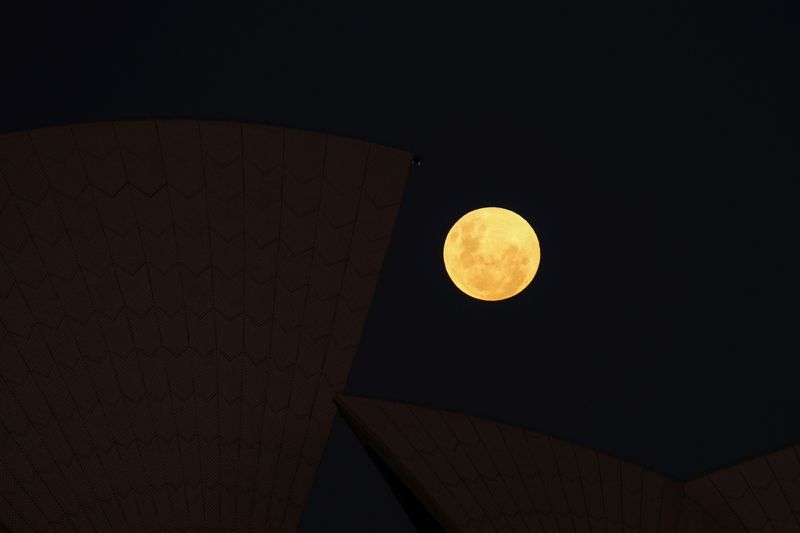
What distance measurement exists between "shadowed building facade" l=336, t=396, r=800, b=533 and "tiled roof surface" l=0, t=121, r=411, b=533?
2.59 feet

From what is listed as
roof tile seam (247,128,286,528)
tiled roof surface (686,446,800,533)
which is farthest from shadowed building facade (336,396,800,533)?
roof tile seam (247,128,286,528)

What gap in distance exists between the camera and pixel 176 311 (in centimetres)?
946

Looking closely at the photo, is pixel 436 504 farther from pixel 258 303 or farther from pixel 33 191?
pixel 33 191

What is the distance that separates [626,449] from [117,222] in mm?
6131

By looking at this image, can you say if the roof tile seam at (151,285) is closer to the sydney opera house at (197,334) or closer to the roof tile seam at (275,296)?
the sydney opera house at (197,334)

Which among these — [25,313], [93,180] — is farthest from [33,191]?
[25,313]

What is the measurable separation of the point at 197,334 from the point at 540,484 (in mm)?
3597

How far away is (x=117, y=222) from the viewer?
9234 millimetres

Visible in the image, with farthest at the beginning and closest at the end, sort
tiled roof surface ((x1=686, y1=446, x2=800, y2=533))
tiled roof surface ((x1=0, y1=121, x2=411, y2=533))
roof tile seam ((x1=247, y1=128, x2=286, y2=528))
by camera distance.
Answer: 1. tiled roof surface ((x1=686, y1=446, x2=800, y2=533))
2. roof tile seam ((x1=247, y1=128, x2=286, y2=528))
3. tiled roof surface ((x1=0, y1=121, x2=411, y2=533))

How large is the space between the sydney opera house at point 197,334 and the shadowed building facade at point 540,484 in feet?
0.10

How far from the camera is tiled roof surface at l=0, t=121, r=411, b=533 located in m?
9.08

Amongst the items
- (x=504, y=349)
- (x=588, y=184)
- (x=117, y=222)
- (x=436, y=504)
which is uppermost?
(x=588, y=184)

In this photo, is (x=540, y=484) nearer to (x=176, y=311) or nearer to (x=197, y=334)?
(x=197, y=334)

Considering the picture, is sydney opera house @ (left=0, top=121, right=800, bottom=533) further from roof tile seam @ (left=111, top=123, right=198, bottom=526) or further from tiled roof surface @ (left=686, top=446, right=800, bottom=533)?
tiled roof surface @ (left=686, top=446, right=800, bottom=533)
